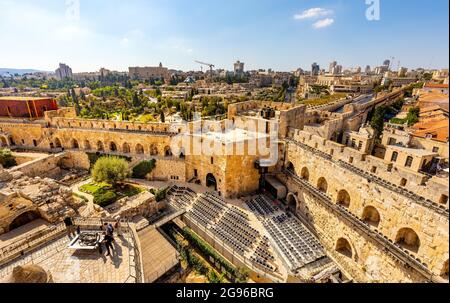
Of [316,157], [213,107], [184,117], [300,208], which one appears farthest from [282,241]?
[213,107]

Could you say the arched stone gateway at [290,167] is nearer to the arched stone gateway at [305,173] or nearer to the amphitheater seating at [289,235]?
the arched stone gateway at [305,173]

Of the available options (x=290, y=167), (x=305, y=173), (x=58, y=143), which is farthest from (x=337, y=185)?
(x=58, y=143)

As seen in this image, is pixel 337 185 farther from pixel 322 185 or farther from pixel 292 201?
pixel 292 201

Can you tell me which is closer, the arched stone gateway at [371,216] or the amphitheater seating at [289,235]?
the arched stone gateway at [371,216]

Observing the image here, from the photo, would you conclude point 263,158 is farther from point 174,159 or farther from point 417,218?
point 417,218

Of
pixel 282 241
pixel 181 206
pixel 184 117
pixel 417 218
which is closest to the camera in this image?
pixel 417 218

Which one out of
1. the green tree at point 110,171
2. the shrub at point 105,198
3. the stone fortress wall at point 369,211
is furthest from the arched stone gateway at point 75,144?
the stone fortress wall at point 369,211
